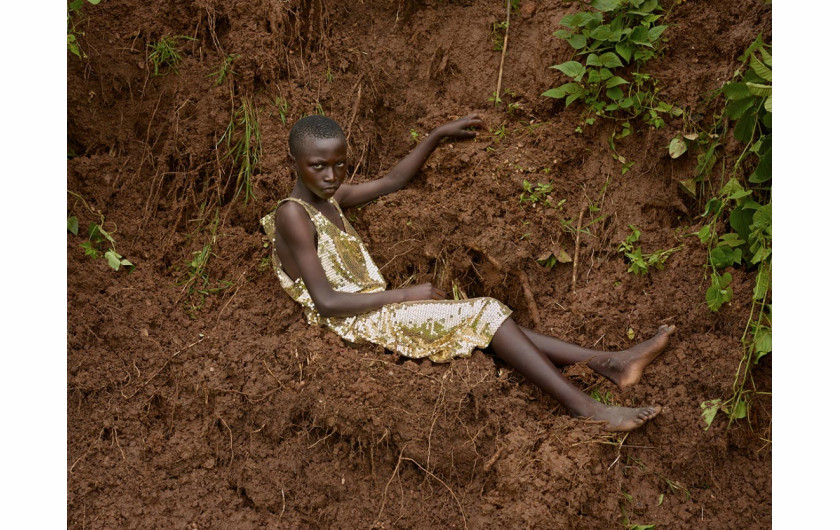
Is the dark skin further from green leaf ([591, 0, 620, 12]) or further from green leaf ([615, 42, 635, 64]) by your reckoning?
green leaf ([591, 0, 620, 12])

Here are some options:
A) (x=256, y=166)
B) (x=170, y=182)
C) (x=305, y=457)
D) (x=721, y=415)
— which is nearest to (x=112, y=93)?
(x=170, y=182)

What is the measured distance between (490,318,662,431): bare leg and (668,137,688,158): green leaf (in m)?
1.22

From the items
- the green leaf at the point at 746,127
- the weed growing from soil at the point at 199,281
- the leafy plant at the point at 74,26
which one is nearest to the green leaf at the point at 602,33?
the green leaf at the point at 746,127

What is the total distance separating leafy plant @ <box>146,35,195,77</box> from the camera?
4324 mm

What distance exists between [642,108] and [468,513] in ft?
7.28

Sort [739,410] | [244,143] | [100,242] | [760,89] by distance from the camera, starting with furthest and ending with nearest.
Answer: [244,143] → [100,242] → [739,410] → [760,89]

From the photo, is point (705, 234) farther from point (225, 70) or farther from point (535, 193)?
point (225, 70)

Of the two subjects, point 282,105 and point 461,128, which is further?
point 282,105

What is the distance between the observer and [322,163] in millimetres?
3574

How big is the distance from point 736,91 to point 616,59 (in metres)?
0.72

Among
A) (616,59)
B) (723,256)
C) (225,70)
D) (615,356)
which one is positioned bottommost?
(615,356)

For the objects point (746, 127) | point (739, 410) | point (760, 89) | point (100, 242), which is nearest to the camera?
point (760, 89)

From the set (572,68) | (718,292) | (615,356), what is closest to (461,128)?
(572,68)

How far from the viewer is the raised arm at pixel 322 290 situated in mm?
3514
